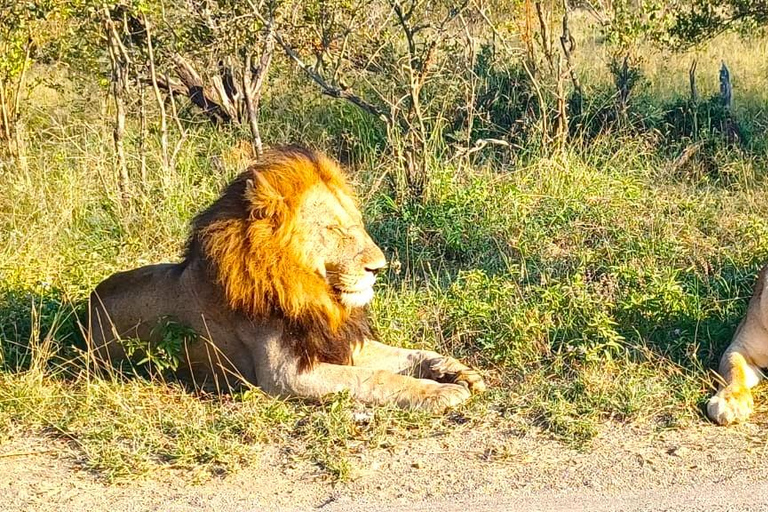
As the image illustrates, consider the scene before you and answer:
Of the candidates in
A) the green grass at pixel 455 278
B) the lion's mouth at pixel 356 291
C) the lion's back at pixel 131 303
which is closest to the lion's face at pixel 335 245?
the lion's mouth at pixel 356 291

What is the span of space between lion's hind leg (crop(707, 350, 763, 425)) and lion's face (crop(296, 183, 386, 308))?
5.00 feet

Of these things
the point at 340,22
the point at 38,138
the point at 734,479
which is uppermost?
the point at 340,22

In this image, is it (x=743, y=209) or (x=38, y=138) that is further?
(x=38, y=138)

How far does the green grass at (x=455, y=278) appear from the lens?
441 cm

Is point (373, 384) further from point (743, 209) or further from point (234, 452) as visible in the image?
point (743, 209)

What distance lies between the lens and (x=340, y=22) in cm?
759

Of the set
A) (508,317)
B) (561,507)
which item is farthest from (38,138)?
(561,507)

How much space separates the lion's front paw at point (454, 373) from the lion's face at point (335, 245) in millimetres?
532

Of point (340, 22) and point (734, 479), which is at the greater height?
point (340, 22)

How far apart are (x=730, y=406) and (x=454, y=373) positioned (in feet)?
3.95

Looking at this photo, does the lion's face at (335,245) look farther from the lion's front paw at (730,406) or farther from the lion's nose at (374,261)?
the lion's front paw at (730,406)

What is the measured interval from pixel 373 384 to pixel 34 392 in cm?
154

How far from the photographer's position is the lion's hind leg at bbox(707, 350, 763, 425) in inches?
170

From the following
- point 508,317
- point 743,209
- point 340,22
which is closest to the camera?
point 508,317
